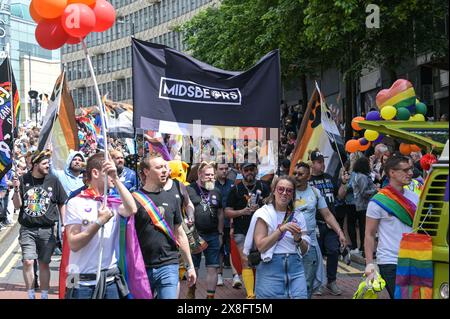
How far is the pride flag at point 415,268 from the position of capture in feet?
18.3

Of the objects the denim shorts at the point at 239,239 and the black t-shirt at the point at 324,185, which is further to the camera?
the black t-shirt at the point at 324,185

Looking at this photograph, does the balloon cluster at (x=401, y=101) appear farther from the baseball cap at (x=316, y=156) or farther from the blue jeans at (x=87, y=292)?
the blue jeans at (x=87, y=292)

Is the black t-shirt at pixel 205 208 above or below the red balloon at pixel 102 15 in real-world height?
below

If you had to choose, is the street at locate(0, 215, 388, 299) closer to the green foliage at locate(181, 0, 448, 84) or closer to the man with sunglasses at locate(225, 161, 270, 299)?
the man with sunglasses at locate(225, 161, 270, 299)

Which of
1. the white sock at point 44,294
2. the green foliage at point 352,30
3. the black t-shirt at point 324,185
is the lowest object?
the white sock at point 44,294

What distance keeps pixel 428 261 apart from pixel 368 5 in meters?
15.9

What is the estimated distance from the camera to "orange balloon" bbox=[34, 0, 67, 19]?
261 inches

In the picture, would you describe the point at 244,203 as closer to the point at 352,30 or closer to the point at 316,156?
the point at 316,156

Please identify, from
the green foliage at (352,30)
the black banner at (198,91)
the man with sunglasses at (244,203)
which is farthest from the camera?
the green foliage at (352,30)

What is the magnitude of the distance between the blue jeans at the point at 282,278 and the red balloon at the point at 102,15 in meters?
2.25

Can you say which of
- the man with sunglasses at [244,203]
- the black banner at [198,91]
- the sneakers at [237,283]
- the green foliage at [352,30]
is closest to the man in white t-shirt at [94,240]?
the black banner at [198,91]

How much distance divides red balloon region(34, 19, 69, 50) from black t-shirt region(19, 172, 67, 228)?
3172mm

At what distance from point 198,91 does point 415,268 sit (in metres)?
3.79

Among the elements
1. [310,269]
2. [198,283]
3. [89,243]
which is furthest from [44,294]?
[89,243]
